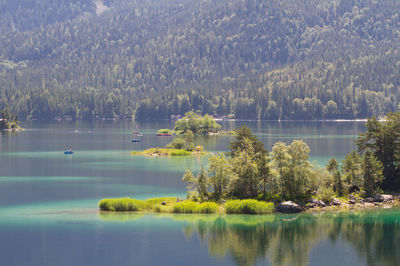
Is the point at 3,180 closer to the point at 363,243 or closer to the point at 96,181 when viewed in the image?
the point at 96,181

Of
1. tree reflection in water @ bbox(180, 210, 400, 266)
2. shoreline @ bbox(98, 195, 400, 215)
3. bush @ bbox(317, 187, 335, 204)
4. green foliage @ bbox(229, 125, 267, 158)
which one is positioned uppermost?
green foliage @ bbox(229, 125, 267, 158)

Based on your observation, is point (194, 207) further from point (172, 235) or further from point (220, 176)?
point (172, 235)

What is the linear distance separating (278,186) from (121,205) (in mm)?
24819

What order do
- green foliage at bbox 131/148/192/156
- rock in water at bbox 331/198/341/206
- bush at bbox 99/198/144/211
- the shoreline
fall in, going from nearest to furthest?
the shoreline, bush at bbox 99/198/144/211, rock in water at bbox 331/198/341/206, green foliage at bbox 131/148/192/156

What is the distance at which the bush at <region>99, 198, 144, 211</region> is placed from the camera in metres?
94.8

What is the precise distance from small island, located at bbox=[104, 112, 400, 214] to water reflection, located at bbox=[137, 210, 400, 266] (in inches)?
116

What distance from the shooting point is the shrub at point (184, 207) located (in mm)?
93062

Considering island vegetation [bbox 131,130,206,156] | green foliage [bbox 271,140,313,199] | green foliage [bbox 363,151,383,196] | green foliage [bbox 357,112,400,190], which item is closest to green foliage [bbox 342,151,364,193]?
green foliage [bbox 363,151,383,196]

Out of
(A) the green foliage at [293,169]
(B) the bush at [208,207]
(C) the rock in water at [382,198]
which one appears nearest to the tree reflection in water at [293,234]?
(B) the bush at [208,207]

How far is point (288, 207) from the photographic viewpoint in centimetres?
9181

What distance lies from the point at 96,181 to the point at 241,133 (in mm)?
36118

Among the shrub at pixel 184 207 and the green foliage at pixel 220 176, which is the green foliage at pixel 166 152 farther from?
the shrub at pixel 184 207

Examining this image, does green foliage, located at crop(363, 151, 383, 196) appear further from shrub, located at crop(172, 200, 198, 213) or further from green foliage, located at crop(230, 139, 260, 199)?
shrub, located at crop(172, 200, 198, 213)

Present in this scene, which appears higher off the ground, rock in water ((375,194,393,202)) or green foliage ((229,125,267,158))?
green foliage ((229,125,267,158))
